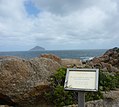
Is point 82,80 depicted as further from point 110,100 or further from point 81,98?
point 110,100

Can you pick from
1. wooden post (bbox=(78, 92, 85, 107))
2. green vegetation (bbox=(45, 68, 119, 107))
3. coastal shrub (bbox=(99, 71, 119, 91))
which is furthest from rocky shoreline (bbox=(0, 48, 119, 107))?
wooden post (bbox=(78, 92, 85, 107))

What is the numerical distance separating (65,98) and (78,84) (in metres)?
1.91

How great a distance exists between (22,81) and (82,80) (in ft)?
7.61

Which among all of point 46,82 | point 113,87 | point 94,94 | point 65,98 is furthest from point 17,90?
point 113,87

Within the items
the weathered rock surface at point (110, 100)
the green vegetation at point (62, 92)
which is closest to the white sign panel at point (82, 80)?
the green vegetation at point (62, 92)

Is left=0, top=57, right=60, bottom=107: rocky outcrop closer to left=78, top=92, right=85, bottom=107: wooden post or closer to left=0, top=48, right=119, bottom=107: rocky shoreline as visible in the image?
left=0, top=48, right=119, bottom=107: rocky shoreline

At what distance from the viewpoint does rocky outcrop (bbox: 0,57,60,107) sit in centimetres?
692

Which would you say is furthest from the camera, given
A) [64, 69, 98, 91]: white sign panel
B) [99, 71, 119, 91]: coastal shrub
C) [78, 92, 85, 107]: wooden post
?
[99, 71, 119, 91]: coastal shrub

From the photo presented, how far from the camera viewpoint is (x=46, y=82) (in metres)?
7.15

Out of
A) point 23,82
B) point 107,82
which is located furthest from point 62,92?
A: point 107,82

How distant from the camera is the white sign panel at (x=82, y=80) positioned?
5066 mm

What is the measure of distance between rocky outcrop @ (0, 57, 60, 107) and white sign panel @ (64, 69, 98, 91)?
191 cm

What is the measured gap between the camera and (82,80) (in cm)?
518

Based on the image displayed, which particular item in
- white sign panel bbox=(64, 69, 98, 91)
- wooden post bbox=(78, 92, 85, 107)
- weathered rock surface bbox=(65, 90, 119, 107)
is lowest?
weathered rock surface bbox=(65, 90, 119, 107)
